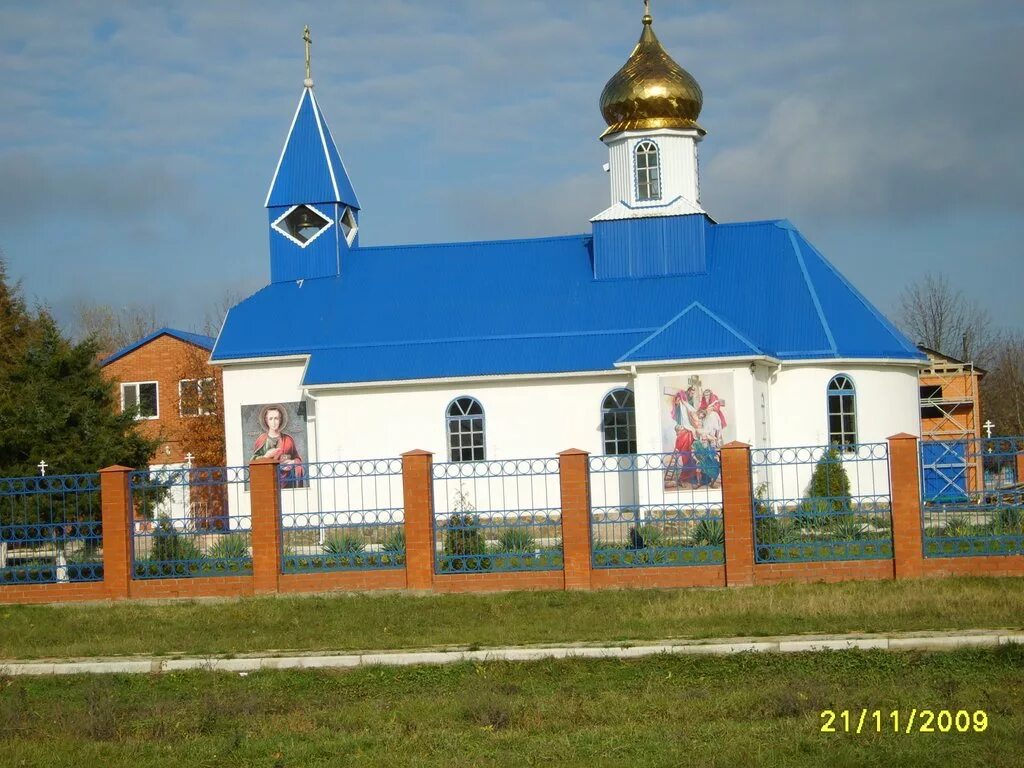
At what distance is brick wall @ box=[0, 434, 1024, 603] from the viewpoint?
14.6 meters

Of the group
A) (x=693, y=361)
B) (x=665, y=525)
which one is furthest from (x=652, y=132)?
(x=665, y=525)

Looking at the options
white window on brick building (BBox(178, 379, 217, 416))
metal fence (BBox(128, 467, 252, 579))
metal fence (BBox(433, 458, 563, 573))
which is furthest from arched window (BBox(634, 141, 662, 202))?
white window on brick building (BBox(178, 379, 217, 416))

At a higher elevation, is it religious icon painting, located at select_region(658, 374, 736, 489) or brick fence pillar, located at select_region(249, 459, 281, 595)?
religious icon painting, located at select_region(658, 374, 736, 489)

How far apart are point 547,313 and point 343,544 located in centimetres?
865

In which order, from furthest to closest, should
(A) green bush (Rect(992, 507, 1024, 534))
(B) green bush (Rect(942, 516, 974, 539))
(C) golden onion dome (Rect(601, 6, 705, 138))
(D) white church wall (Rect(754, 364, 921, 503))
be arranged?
1. (C) golden onion dome (Rect(601, 6, 705, 138))
2. (D) white church wall (Rect(754, 364, 921, 503))
3. (B) green bush (Rect(942, 516, 974, 539))
4. (A) green bush (Rect(992, 507, 1024, 534))

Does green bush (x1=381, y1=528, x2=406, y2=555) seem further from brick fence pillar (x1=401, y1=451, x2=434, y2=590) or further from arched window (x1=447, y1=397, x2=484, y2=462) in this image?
arched window (x1=447, y1=397, x2=484, y2=462)

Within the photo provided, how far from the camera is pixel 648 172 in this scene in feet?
86.0

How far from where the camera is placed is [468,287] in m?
26.0

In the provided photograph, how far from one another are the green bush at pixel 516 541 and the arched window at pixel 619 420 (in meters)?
6.74

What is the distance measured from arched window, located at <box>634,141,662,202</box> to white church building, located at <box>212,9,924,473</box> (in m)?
0.03

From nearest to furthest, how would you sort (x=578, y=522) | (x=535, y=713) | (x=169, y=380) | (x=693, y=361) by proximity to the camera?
(x=535, y=713), (x=578, y=522), (x=693, y=361), (x=169, y=380)

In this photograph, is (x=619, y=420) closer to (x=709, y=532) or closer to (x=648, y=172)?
(x=648, y=172)

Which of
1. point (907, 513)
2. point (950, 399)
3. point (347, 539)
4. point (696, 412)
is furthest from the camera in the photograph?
point (950, 399)

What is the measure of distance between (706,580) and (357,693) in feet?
19.8
